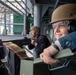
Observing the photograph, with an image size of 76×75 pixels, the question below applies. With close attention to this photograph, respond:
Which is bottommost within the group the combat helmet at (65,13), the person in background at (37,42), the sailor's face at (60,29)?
the person in background at (37,42)

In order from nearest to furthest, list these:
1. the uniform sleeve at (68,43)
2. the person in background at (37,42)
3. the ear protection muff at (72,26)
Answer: the uniform sleeve at (68,43), the ear protection muff at (72,26), the person in background at (37,42)

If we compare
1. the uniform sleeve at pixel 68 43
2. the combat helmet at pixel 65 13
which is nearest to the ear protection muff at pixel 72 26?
the combat helmet at pixel 65 13

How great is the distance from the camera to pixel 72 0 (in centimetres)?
477

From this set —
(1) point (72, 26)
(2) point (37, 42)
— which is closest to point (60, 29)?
(1) point (72, 26)

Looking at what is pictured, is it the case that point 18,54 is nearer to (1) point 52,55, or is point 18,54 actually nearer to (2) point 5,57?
(2) point 5,57

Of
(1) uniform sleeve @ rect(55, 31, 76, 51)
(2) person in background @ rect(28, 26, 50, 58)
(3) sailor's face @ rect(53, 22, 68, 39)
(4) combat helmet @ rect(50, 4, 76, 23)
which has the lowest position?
(2) person in background @ rect(28, 26, 50, 58)

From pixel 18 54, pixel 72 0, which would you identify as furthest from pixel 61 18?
pixel 72 0

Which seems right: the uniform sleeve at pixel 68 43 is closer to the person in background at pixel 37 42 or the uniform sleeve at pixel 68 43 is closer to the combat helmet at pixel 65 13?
the combat helmet at pixel 65 13

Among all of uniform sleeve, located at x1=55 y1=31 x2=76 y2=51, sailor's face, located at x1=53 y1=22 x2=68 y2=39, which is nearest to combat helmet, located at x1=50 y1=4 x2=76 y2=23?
sailor's face, located at x1=53 y1=22 x2=68 y2=39

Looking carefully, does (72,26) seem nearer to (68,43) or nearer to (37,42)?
(68,43)

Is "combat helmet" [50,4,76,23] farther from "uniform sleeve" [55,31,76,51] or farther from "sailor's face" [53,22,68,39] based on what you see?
"uniform sleeve" [55,31,76,51]

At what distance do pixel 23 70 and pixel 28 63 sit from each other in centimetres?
7

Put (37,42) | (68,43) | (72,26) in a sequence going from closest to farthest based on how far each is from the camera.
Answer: (68,43) → (72,26) → (37,42)

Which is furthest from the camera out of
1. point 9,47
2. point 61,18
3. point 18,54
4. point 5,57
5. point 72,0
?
point 72,0
